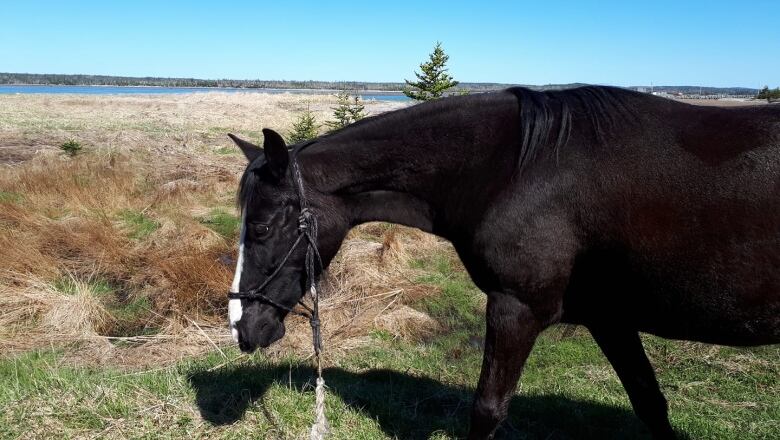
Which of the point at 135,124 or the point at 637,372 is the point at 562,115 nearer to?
the point at 637,372

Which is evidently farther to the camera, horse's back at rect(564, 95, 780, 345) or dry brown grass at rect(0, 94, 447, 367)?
dry brown grass at rect(0, 94, 447, 367)

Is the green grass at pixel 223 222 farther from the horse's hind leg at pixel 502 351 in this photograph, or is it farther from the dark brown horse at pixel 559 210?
the horse's hind leg at pixel 502 351

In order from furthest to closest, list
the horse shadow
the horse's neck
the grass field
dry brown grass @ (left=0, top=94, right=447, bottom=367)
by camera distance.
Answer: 1. dry brown grass @ (left=0, top=94, right=447, bottom=367)
2. the horse shadow
3. the grass field
4. the horse's neck

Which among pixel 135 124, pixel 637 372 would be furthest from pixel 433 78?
pixel 135 124

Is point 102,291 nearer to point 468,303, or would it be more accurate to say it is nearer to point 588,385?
point 468,303

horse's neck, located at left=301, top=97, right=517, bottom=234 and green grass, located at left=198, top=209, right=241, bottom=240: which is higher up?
horse's neck, located at left=301, top=97, right=517, bottom=234

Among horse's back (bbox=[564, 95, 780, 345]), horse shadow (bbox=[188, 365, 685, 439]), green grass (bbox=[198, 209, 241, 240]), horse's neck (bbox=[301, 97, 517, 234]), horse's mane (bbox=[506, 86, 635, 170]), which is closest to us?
horse's back (bbox=[564, 95, 780, 345])

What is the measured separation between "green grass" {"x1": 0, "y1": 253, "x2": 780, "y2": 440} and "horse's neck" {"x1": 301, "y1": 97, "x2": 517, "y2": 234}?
1693 mm

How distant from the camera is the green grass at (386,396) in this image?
12.9ft

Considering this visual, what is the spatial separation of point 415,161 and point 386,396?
7.22 ft

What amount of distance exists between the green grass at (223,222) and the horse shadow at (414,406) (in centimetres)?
546

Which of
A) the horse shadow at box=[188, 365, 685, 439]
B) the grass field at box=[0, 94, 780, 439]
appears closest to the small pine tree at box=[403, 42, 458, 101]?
the grass field at box=[0, 94, 780, 439]

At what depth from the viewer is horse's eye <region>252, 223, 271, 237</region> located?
336 cm

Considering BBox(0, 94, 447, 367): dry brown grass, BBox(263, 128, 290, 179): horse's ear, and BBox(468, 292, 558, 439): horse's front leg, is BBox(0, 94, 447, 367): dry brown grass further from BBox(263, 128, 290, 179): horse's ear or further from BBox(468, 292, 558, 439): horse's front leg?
BBox(263, 128, 290, 179): horse's ear
